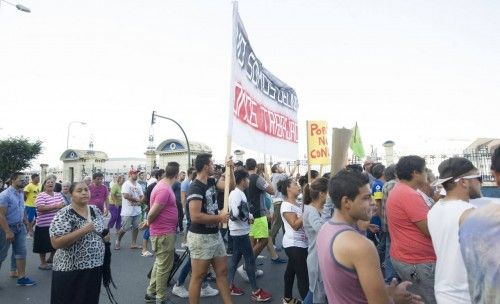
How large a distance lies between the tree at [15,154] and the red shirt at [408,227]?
137 feet

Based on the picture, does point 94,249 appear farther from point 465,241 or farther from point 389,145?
point 389,145

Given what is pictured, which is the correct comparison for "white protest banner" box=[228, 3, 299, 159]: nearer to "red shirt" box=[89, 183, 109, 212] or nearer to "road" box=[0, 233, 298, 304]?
"road" box=[0, 233, 298, 304]

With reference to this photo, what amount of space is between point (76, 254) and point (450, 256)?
314cm

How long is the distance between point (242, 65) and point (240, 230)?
2.33 m

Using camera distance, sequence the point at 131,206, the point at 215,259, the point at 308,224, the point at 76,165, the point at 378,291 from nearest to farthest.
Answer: the point at 378,291 → the point at 308,224 → the point at 215,259 → the point at 131,206 → the point at 76,165

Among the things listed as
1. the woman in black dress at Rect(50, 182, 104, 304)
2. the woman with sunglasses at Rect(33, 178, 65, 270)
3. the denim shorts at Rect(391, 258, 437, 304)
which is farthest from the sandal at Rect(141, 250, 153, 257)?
the denim shorts at Rect(391, 258, 437, 304)

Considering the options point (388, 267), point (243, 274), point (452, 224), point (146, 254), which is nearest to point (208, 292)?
point (243, 274)

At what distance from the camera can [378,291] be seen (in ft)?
5.54

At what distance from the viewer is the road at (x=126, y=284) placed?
17.3 ft

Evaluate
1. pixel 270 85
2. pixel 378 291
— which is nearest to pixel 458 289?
pixel 378 291

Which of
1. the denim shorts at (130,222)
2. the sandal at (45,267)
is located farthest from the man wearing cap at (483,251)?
the denim shorts at (130,222)

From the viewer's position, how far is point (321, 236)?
1980 millimetres

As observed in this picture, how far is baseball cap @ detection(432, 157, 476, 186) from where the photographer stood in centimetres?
247

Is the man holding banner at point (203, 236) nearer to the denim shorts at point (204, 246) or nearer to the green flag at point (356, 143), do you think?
the denim shorts at point (204, 246)
